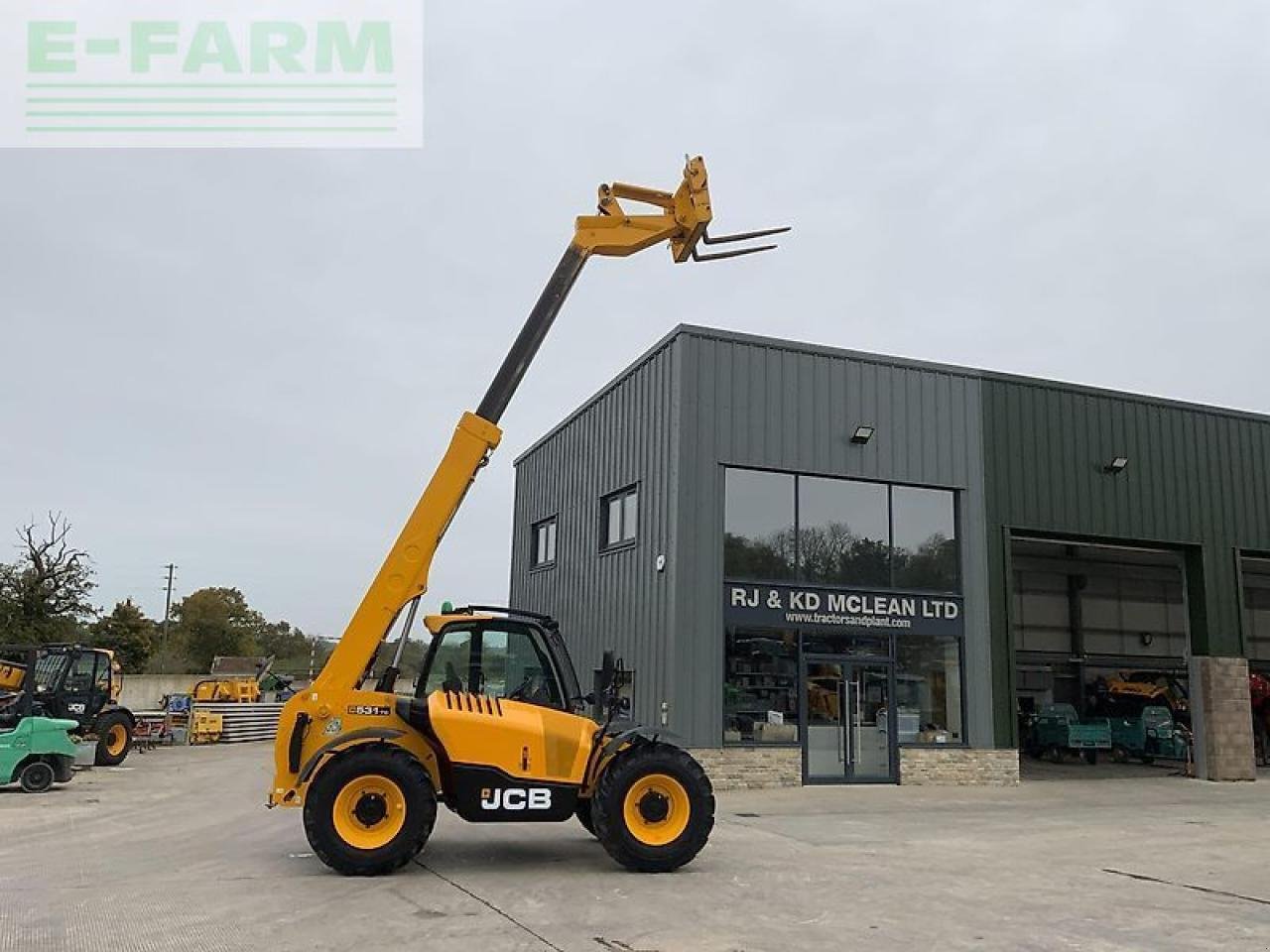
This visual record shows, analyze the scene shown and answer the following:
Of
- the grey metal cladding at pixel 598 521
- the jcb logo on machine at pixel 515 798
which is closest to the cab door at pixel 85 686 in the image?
the grey metal cladding at pixel 598 521

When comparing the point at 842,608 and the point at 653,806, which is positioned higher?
the point at 842,608

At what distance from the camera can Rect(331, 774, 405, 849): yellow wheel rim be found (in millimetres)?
8656

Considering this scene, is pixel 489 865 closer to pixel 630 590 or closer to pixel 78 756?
pixel 630 590

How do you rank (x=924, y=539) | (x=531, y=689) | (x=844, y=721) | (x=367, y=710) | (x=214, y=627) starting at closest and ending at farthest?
(x=367, y=710) → (x=531, y=689) → (x=844, y=721) → (x=924, y=539) → (x=214, y=627)

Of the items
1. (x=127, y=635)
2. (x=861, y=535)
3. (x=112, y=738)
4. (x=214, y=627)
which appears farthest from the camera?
(x=214, y=627)

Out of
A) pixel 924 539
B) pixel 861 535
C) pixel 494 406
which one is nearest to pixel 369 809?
pixel 494 406

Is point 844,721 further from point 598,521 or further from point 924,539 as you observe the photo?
point 598,521

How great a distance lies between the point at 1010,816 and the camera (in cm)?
1392

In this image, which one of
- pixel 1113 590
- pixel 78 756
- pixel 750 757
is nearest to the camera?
pixel 750 757

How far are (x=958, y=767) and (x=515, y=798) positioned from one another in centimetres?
1082

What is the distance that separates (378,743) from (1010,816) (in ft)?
29.5

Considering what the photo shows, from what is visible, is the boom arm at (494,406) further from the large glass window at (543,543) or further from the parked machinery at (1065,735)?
the parked machinery at (1065,735)

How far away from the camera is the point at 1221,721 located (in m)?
19.8

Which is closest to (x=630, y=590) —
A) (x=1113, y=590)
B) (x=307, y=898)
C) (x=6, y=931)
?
(x=307, y=898)
